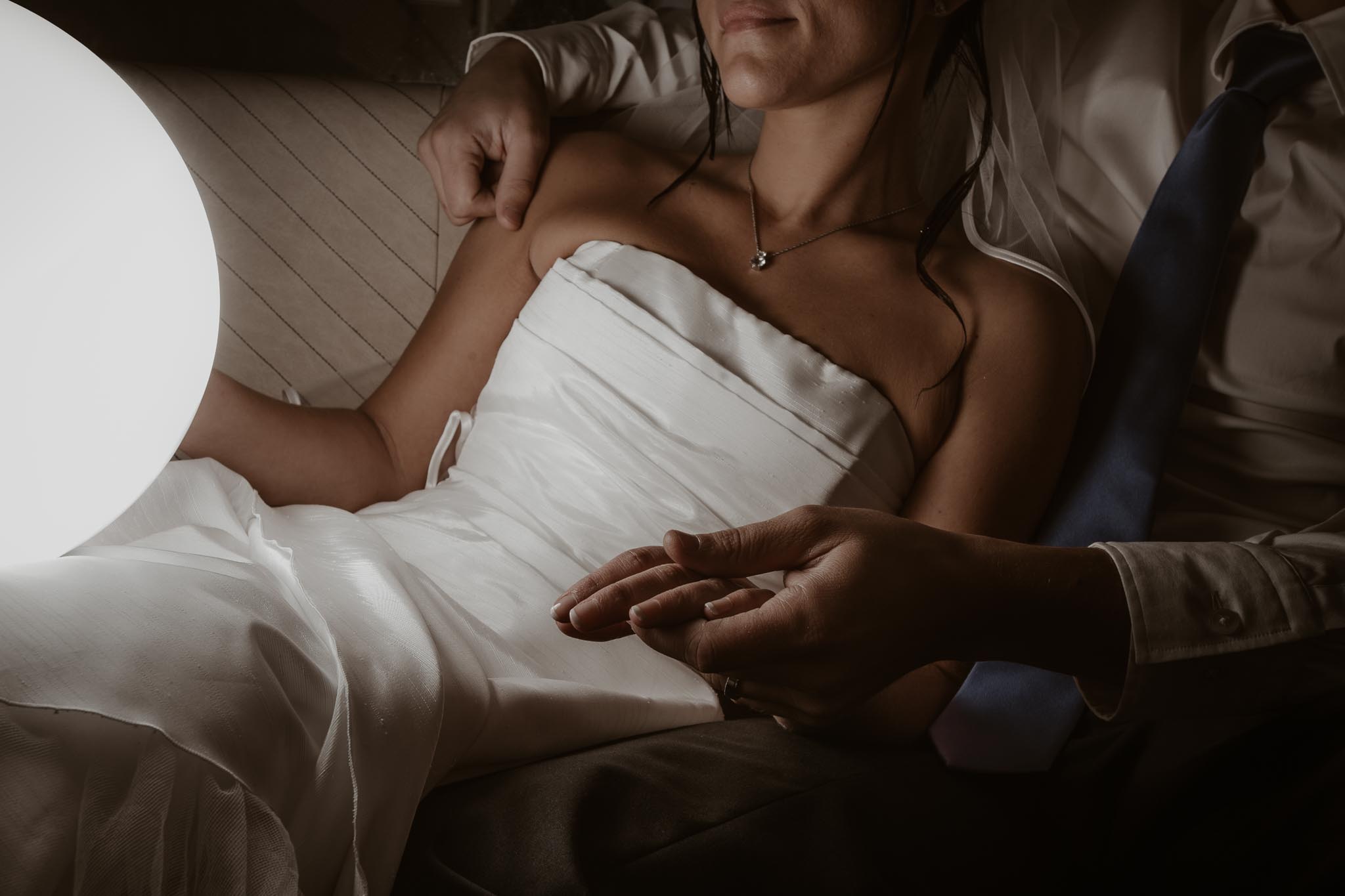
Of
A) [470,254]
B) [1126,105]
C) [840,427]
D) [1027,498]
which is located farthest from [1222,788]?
[470,254]

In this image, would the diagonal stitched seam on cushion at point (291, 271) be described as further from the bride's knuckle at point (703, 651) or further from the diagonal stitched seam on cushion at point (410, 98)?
the bride's knuckle at point (703, 651)

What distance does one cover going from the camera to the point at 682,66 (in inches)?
50.9

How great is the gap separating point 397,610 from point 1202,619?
0.72 meters

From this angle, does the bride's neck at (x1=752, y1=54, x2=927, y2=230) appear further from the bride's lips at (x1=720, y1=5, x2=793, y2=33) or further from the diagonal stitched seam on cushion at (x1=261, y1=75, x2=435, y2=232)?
the diagonal stitched seam on cushion at (x1=261, y1=75, x2=435, y2=232)

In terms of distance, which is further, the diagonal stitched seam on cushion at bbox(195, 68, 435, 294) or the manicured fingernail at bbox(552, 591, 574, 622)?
the diagonal stitched seam on cushion at bbox(195, 68, 435, 294)

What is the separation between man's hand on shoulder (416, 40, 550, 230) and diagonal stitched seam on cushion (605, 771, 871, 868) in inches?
30.0

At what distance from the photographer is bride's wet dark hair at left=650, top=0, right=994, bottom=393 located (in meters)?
1.07

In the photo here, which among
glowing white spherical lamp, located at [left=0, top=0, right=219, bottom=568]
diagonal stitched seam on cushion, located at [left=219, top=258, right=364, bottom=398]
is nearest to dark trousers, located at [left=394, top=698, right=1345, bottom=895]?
glowing white spherical lamp, located at [left=0, top=0, right=219, bottom=568]

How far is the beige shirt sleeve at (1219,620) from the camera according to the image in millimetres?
821

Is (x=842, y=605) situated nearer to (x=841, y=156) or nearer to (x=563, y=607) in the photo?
(x=563, y=607)

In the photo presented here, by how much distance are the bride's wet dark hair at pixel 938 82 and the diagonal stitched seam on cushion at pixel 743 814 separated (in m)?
0.44

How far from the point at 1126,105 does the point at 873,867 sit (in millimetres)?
965

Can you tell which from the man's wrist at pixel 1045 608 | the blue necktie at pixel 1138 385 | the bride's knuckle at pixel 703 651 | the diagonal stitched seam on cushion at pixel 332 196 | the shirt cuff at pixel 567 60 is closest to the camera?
the bride's knuckle at pixel 703 651

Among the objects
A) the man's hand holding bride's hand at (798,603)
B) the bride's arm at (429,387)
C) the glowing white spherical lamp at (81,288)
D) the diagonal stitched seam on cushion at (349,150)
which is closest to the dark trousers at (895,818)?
the man's hand holding bride's hand at (798,603)
